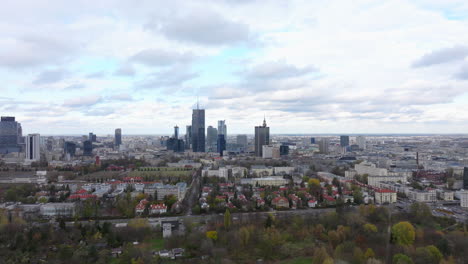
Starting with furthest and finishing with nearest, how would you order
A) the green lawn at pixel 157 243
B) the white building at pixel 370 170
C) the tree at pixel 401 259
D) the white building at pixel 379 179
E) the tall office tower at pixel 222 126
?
the tall office tower at pixel 222 126 → the white building at pixel 370 170 → the white building at pixel 379 179 → the green lawn at pixel 157 243 → the tree at pixel 401 259

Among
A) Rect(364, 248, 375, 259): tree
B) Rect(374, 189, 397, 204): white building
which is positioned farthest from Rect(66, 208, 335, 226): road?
Rect(374, 189, 397, 204): white building

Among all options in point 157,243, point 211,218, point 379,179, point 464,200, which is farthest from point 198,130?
point 157,243

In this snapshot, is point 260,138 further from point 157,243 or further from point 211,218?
point 157,243

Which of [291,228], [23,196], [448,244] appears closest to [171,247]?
[291,228]

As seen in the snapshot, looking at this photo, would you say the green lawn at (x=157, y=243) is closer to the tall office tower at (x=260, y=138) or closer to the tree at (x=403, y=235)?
the tree at (x=403, y=235)

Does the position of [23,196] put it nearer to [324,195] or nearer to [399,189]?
[324,195]

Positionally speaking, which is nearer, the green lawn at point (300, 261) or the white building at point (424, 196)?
the green lawn at point (300, 261)

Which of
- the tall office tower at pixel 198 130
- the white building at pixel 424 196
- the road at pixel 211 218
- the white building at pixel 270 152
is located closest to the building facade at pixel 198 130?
the tall office tower at pixel 198 130

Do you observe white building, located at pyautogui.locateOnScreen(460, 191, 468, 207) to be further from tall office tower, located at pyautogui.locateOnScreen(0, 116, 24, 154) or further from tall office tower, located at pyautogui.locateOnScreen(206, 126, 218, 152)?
tall office tower, located at pyautogui.locateOnScreen(0, 116, 24, 154)
